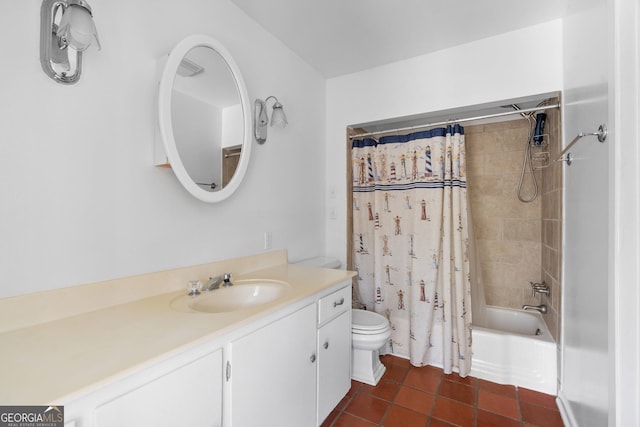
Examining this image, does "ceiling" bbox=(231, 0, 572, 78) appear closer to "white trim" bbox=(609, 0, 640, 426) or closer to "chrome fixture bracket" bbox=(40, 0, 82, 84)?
"white trim" bbox=(609, 0, 640, 426)

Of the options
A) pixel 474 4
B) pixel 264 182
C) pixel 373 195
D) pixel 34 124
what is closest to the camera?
pixel 34 124

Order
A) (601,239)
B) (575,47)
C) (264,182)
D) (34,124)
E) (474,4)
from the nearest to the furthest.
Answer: (34,124)
(601,239)
(575,47)
(474,4)
(264,182)

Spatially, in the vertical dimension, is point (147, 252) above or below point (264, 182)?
below

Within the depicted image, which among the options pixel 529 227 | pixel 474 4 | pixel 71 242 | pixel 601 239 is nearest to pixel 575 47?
pixel 474 4

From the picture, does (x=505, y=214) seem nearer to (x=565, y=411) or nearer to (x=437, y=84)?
(x=437, y=84)

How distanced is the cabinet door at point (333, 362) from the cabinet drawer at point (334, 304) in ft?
0.12

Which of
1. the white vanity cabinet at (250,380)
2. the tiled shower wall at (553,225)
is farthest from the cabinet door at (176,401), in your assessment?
the tiled shower wall at (553,225)

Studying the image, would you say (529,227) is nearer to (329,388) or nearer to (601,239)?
(601,239)

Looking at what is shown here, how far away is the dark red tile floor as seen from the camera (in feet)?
5.18

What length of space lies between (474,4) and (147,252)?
87.7 inches

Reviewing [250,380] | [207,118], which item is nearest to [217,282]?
[250,380]

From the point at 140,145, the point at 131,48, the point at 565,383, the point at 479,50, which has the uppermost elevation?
the point at 479,50

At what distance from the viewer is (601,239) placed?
117cm

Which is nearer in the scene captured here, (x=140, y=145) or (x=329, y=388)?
(x=140, y=145)
